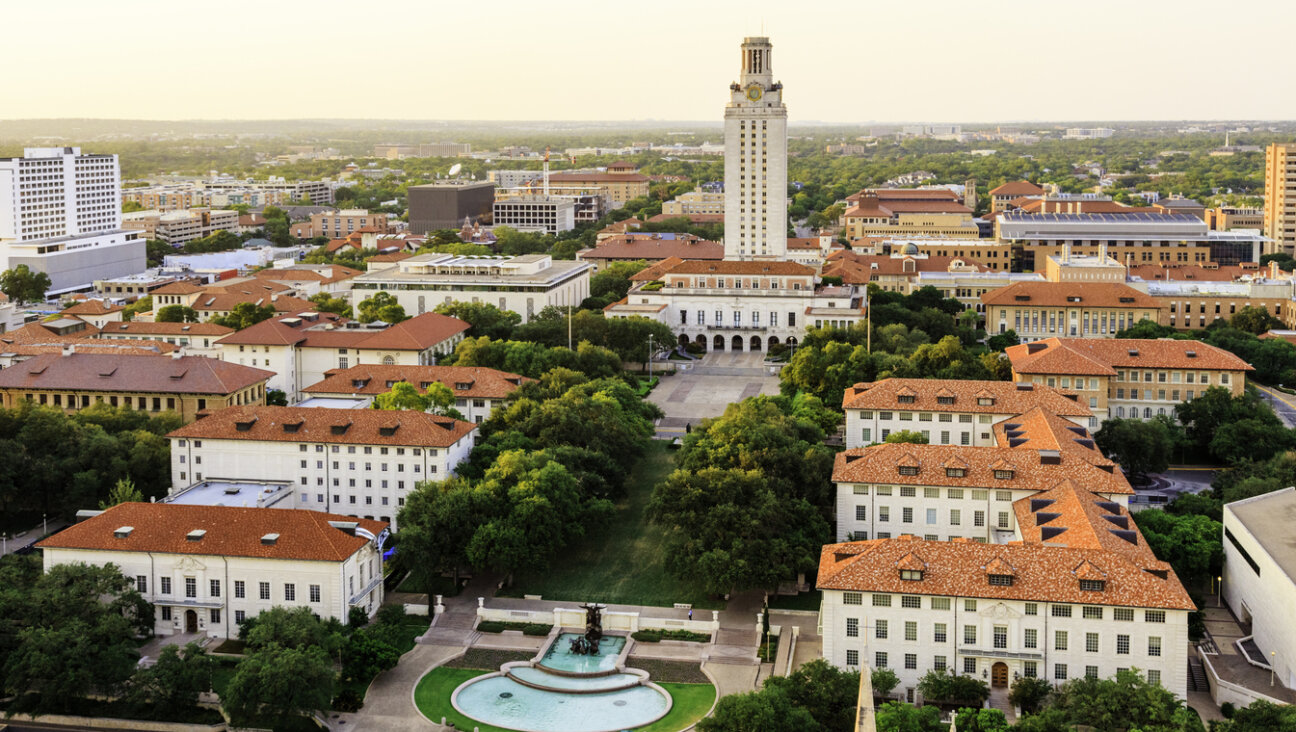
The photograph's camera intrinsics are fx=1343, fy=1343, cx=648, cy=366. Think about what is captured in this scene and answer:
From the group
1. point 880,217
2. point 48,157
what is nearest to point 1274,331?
point 880,217

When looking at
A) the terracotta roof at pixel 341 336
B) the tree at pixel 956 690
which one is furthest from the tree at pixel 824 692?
the terracotta roof at pixel 341 336

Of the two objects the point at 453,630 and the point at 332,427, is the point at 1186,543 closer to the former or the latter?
the point at 453,630

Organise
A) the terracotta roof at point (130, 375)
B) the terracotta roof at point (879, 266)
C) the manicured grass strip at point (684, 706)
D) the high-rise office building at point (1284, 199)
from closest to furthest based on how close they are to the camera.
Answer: the manicured grass strip at point (684, 706), the terracotta roof at point (130, 375), the terracotta roof at point (879, 266), the high-rise office building at point (1284, 199)

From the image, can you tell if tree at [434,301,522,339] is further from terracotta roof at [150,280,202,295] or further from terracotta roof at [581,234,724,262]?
terracotta roof at [581,234,724,262]

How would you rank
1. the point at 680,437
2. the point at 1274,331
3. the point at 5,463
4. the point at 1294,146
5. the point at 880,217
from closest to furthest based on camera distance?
the point at 5,463
the point at 680,437
the point at 1274,331
the point at 1294,146
the point at 880,217

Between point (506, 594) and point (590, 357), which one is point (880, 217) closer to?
point (590, 357)

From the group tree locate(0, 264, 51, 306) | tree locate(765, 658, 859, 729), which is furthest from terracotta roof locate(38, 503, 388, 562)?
tree locate(0, 264, 51, 306)

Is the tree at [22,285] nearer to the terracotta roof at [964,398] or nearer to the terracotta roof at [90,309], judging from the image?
the terracotta roof at [90,309]
